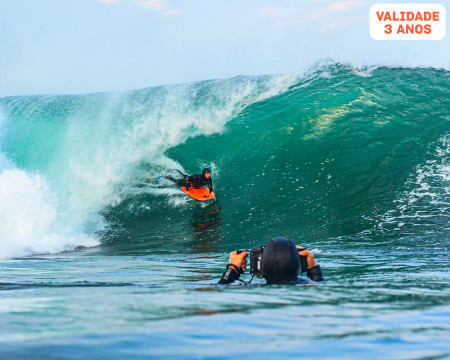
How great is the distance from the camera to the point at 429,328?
3559 mm

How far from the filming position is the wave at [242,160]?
14539mm

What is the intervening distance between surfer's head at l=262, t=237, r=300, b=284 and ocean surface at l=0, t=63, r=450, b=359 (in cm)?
9

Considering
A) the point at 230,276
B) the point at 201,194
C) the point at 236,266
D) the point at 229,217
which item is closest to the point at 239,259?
the point at 236,266

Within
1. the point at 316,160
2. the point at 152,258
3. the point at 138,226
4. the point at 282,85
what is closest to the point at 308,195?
the point at 316,160

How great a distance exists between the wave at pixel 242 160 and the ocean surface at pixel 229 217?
0.22 feet

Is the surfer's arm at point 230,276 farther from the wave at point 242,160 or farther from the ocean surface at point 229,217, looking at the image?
the wave at point 242,160

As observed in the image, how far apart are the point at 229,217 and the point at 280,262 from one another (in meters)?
10.2

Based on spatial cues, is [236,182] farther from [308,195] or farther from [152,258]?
[152,258]

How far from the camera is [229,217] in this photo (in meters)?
15.2

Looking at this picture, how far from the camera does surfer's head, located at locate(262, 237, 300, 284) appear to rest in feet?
16.3

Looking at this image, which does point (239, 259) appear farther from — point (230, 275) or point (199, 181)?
point (199, 181)

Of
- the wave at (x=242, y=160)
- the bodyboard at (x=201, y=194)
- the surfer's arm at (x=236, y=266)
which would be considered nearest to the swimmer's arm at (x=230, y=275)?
the surfer's arm at (x=236, y=266)

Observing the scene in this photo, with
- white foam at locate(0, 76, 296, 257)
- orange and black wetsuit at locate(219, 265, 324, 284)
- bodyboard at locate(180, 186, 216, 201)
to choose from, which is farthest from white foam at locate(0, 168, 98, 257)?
orange and black wetsuit at locate(219, 265, 324, 284)

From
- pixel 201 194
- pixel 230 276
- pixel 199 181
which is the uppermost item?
pixel 199 181
